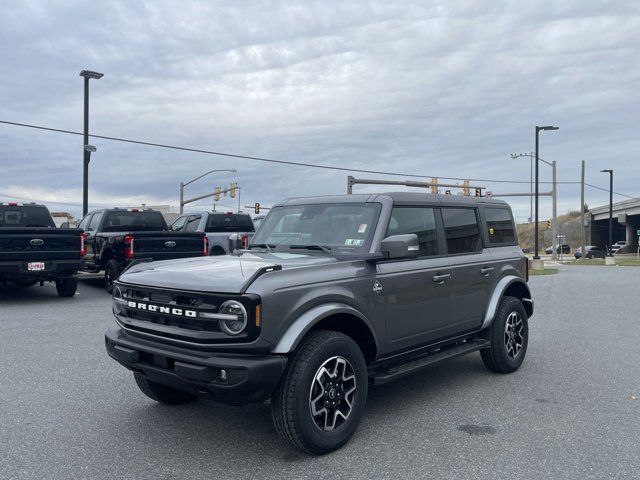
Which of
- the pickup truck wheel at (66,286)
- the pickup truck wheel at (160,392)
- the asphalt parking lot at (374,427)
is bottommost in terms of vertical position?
the asphalt parking lot at (374,427)

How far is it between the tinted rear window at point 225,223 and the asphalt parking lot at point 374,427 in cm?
995

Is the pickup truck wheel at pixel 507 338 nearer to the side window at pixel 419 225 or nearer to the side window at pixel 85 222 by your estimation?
the side window at pixel 419 225

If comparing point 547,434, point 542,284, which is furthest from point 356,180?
point 547,434

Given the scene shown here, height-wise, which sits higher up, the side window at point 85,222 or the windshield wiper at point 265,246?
the side window at point 85,222

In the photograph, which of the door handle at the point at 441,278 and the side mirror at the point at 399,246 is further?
the door handle at the point at 441,278

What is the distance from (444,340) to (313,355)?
6.16 feet

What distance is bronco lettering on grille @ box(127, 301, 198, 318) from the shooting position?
397 cm

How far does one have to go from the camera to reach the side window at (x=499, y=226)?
6426 millimetres

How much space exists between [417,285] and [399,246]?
25.7 inches

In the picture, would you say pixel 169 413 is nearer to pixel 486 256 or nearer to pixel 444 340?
pixel 444 340

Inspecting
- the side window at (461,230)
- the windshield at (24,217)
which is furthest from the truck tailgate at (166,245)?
the side window at (461,230)

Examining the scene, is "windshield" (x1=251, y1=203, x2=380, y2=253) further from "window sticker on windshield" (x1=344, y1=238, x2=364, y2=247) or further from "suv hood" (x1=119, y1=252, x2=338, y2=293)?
"suv hood" (x1=119, y1=252, x2=338, y2=293)

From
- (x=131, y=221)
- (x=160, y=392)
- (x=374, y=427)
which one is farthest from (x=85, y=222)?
(x=374, y=427)

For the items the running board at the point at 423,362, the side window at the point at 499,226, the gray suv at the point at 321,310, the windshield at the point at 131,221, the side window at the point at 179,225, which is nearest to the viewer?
the gray suv at the point at 321,310
